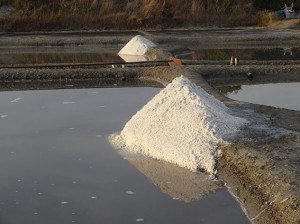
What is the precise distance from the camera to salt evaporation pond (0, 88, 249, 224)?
337cm

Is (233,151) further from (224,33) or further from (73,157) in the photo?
(224,33)

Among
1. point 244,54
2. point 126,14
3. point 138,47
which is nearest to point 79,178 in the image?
point 138,47

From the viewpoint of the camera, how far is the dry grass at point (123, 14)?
50.3 ft

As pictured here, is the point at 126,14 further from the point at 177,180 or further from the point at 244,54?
the point at 177,180

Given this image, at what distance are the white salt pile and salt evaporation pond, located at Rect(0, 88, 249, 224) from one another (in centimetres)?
16

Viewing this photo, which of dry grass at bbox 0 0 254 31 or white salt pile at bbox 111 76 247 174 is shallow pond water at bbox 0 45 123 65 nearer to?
dry grass at bbox 0 0 254 31

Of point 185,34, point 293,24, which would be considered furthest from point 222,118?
point 293,24

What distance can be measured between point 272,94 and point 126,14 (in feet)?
31.8

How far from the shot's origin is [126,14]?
15703 mm

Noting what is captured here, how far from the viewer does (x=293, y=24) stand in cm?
1449

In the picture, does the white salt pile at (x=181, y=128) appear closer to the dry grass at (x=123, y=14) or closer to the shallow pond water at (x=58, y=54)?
the shallow pond water at (x=58, y=54)

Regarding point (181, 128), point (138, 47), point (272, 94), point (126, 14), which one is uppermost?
point (126, 14)

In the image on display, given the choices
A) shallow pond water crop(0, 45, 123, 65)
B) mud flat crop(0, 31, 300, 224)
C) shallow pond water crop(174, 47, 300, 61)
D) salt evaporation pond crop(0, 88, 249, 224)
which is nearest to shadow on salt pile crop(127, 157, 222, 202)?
salt evaporation pond crop(0, 88, 249, 224)

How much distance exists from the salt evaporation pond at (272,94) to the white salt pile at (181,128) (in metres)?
1.18
